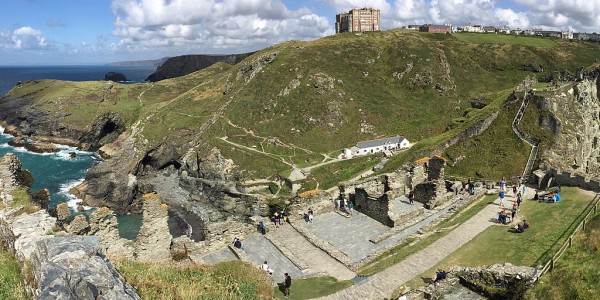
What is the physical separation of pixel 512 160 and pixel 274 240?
29.5m

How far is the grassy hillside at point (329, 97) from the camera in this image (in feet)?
308

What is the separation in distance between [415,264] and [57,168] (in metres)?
99.1

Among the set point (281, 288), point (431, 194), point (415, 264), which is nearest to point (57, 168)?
point (431, 194)

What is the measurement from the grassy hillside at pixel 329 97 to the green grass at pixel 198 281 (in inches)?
2210

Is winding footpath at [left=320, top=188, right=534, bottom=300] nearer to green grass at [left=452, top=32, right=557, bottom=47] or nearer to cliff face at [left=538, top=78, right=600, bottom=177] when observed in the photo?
cliff face at [left=538, top=78, right=600, bottom=177]

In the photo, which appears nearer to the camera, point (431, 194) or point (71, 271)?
point (71, 271)

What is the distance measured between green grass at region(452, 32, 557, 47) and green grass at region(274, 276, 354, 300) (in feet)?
482

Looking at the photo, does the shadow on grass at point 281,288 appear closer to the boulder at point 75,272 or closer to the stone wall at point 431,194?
the boulder at point 75,272

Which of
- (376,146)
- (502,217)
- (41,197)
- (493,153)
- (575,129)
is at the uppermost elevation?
(41,197)

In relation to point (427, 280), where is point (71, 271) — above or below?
above

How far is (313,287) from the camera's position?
19.2 meters

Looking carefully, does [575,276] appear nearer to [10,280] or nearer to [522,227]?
[522,227]

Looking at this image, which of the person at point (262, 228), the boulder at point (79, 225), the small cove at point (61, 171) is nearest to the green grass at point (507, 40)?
the small cove at point (61, 171)

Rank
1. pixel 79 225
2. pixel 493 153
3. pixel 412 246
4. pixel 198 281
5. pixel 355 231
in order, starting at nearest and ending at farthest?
1. pixel 198 281
2. pixel 79 225
3. pixel 412 246
4. pixel 355 231
5. pixel 493 153
